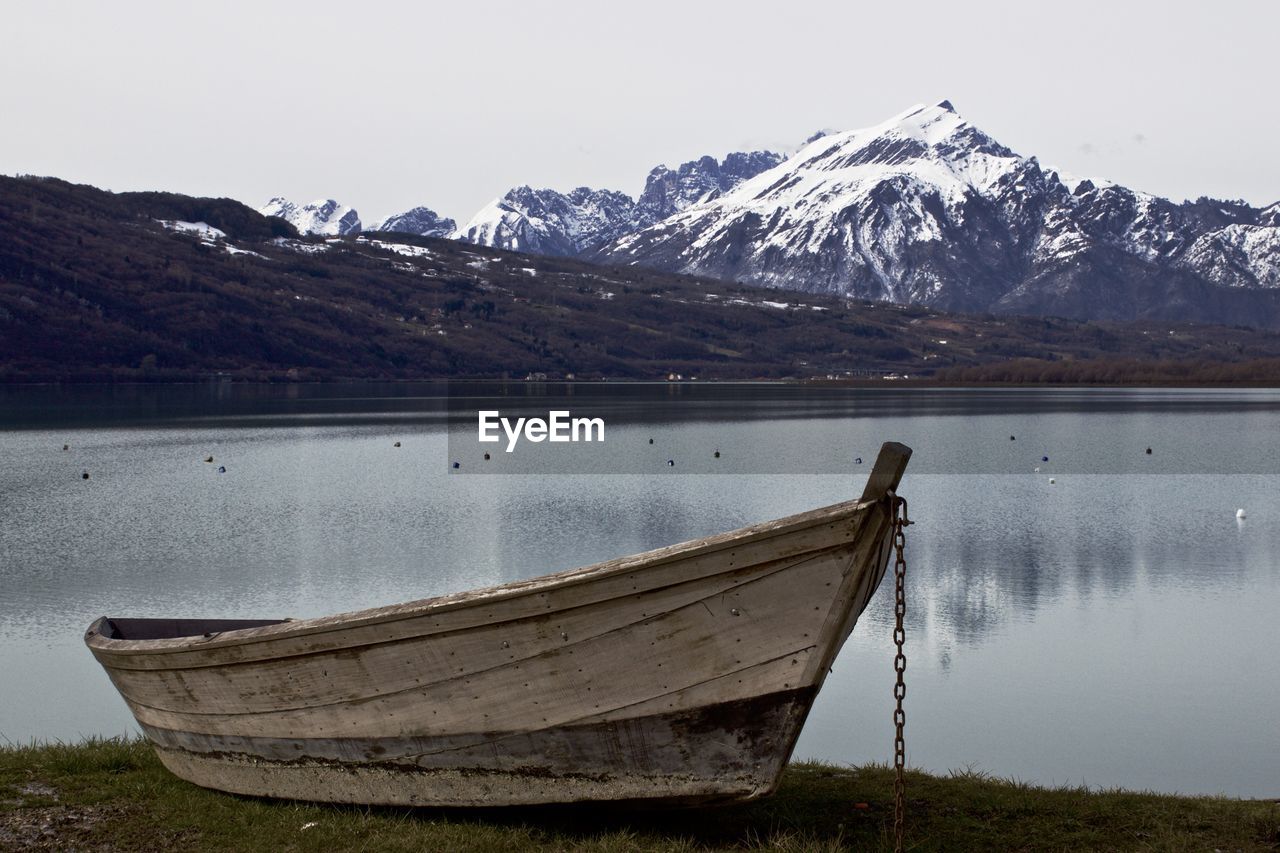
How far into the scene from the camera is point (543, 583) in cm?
946

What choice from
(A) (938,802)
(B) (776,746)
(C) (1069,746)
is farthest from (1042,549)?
(B) (776,746)

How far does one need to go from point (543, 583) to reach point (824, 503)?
124 feet

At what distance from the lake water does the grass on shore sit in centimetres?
427

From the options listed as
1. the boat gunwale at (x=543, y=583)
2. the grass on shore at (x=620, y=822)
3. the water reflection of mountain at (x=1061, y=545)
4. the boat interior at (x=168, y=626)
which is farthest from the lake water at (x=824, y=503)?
the boat gunwale at (x=543, y=583)

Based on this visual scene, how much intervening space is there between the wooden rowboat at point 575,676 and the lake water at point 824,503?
728 centimetres

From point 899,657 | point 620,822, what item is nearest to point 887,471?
point 899,657

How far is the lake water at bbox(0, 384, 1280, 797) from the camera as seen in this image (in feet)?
59.8

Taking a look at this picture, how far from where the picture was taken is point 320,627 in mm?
10125

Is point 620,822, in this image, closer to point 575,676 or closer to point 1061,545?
point 575,676

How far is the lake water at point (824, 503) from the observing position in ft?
59.8

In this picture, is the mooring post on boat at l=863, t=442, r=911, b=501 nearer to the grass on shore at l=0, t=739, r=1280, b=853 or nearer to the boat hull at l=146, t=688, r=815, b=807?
the boat hull at l=146, t=688, r=815, b=807

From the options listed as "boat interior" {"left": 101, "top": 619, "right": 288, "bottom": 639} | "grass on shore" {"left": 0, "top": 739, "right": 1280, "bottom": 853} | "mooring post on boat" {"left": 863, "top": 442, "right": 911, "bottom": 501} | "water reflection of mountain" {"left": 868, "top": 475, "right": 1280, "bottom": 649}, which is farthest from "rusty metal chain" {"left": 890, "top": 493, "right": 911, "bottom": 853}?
"water reflection of mountain" {"left": 868, "top": 475, "right": 1280, "bottom": 649}

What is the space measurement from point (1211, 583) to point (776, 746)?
25550 mm

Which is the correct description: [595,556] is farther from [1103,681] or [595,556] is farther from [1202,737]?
[1202,737]
